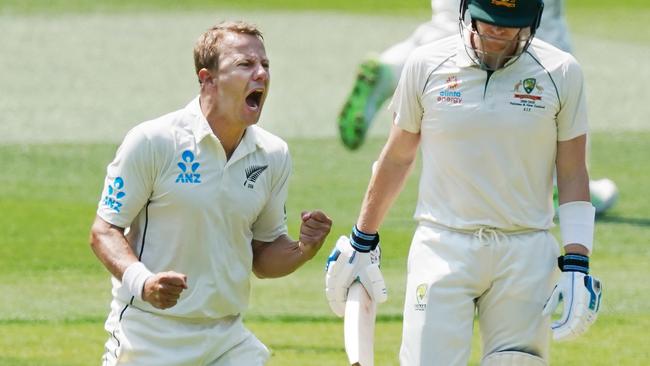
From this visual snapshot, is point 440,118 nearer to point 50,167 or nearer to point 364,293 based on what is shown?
point 364,293

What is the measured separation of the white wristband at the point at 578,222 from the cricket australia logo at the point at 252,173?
120cm

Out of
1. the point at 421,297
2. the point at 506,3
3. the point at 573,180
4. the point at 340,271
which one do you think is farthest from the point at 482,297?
the point at 506,3

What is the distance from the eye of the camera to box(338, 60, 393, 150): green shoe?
44.4 feet

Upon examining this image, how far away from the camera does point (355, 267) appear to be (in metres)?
6.85

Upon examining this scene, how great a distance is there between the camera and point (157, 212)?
20.2 ft

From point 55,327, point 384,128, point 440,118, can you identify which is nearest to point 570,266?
point 440,118

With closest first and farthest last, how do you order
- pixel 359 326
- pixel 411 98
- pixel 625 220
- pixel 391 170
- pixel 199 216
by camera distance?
pixel 199 216, pixel 411 98, pixel 391 170, pixel 359 326, pixel 625 220

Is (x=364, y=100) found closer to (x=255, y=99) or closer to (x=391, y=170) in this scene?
(x=391, y=170)

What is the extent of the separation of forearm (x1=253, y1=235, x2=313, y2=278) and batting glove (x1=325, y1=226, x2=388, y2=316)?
45cm

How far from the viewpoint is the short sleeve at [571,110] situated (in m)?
6.37

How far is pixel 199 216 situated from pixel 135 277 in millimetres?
401

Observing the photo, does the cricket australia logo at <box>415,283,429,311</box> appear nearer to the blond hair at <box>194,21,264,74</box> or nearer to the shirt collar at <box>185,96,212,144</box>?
the shirt collar at <box>185,96,212,144</box>

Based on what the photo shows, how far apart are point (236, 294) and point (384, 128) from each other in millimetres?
12463

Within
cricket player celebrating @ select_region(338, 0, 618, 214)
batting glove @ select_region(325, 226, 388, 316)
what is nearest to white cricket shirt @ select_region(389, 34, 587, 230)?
batting glove @ select_region(325, 226, 388, 316)
